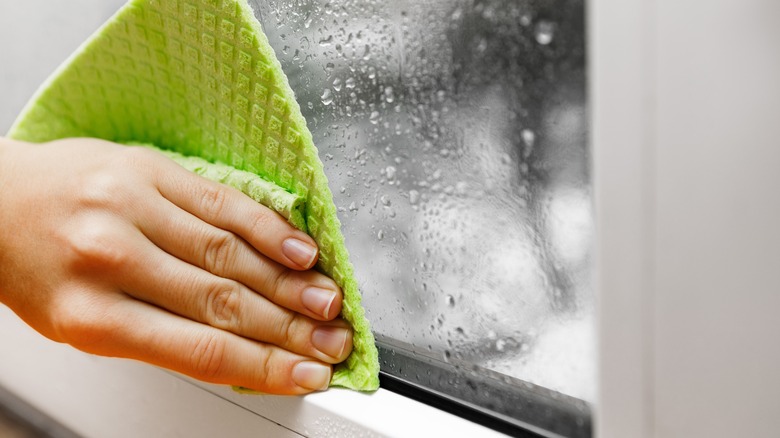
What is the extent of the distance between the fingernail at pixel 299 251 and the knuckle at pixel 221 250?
5 cm

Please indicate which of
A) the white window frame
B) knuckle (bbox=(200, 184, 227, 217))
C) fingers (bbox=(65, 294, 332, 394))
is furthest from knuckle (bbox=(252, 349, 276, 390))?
the white window frame

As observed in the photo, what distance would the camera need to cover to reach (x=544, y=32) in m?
0.36

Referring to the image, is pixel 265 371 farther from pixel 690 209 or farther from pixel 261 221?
pixel 690 209

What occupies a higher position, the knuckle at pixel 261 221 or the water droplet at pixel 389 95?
the water droplet at pixel 389 95

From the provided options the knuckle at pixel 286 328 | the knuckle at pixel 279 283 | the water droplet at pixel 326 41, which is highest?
the water droplet at pixel 326 41

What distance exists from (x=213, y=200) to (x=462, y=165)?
0.20 m

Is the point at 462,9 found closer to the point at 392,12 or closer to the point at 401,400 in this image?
the point at 392,12

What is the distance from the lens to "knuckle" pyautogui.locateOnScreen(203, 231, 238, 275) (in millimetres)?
506

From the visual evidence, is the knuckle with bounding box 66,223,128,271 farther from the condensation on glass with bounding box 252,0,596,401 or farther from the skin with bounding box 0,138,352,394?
the condensation on glass with bounding box 252,0,596,401

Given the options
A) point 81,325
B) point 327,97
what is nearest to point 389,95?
point 327,97

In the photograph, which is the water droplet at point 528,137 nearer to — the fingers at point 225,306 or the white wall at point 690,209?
the white wall at point 690,209

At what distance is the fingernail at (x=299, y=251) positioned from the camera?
18.7 inches

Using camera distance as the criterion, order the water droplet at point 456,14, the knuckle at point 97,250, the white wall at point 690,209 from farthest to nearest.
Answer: the knuckle at point 97,250 < the water droplet at point 456,14 < the white wall at point 690,209

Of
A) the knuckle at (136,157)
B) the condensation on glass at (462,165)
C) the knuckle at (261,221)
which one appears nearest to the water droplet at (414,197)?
the condensation on glass at (462,165)
